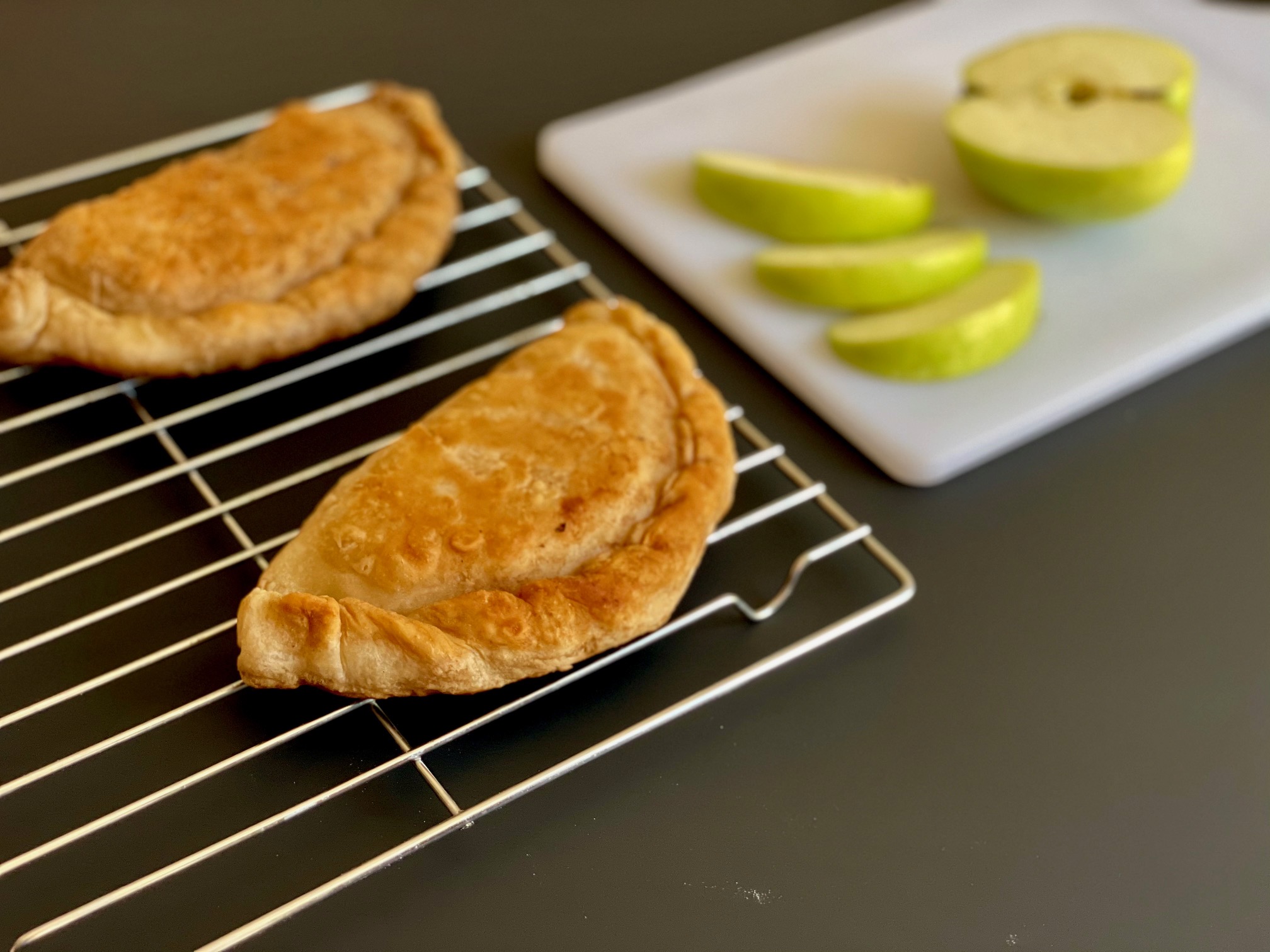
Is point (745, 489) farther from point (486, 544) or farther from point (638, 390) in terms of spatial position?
point (486, 544)

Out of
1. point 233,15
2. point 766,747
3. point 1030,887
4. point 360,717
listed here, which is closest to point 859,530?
point 766,747

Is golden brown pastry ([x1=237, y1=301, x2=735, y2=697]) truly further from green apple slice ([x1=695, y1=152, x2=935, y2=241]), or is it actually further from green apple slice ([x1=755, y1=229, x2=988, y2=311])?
green apple slice ([x1=695, y1=152, x2=935, y2=241])

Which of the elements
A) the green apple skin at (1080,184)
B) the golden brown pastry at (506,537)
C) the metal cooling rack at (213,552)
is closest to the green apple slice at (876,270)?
the green apple skin at (1080,184)

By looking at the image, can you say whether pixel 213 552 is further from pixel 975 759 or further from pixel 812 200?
pixel 812 200

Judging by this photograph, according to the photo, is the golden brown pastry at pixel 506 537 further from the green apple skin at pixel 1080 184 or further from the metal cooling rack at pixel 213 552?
the green apple skin at pixel 1080 184

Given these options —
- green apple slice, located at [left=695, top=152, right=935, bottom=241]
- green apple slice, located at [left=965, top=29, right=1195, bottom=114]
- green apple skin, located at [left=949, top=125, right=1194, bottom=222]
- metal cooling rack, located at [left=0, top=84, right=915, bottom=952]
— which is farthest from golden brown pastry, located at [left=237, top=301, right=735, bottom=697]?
green apple slice, located at [left=965, top=29, right=1195, bottom=114]

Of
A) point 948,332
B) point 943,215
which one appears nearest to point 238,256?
point 948,332
